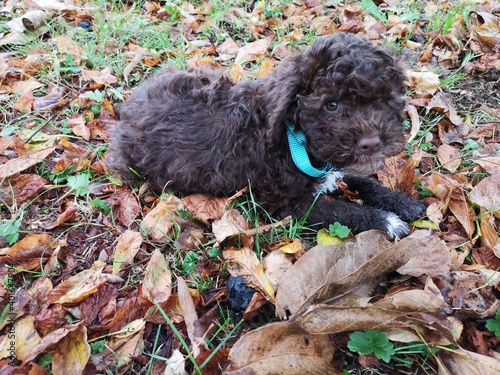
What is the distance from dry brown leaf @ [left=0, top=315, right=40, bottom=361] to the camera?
228 cm

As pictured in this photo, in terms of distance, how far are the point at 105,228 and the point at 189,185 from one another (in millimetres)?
696

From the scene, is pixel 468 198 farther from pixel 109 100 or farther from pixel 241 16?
pixel 241 16

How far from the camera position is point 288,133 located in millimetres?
2838

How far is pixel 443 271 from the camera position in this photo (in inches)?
90.4

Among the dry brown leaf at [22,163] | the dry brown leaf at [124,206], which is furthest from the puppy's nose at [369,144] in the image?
the dry brown leaf at [22,163]

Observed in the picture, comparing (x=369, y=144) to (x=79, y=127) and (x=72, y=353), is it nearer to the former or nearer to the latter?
(x=72, y=353)

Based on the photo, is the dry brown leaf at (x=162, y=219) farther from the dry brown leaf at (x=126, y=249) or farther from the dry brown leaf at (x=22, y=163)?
the dry brown leaf at (x=22, y=163)

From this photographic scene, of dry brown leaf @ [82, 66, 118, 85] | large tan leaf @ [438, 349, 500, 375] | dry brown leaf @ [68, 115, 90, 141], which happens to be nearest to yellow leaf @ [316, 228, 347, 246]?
large tan leaf @ [438, 349, 500, 375]

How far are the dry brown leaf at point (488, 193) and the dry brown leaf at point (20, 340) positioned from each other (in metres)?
2.85

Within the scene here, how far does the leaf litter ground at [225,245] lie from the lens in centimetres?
205

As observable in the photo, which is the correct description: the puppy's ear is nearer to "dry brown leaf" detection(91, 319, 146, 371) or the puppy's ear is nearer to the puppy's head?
the puppy's head

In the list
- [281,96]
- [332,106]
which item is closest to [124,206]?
[281,96]

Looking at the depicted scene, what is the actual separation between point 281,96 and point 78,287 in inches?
69.2

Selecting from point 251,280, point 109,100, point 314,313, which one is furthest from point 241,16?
point 314,313
